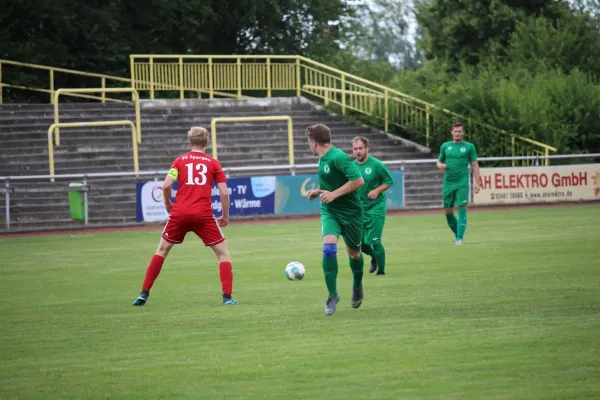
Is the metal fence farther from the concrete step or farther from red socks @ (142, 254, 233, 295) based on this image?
red socks @ (142, 254, 233, 295)

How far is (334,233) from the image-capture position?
34.7 feet

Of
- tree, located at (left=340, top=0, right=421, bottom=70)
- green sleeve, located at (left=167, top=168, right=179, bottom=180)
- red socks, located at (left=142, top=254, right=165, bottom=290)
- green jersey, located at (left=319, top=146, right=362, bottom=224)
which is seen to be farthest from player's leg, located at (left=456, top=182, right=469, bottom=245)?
tree, located at (left=340, top=0, right=421, bottom=70)

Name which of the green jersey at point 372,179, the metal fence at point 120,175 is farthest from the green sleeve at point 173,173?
the metal fence at point 120,175

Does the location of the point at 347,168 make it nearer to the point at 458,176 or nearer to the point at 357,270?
the point at 357,270

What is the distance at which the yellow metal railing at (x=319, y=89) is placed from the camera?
3431 centimetres

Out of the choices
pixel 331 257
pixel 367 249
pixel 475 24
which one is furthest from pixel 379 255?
pixel 475 24

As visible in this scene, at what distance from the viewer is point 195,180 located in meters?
11.4

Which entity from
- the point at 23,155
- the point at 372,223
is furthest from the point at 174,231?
the point at 23,155

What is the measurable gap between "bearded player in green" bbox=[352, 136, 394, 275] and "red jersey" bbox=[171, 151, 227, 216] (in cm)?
324

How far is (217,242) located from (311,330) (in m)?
2.54

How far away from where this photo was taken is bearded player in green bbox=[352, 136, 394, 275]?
46.9 ft

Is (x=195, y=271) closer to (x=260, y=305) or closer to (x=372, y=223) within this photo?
(x=372, y=223)

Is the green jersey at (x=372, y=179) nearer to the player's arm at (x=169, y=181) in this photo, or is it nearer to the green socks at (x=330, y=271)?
the player's arm at (x=169, y=181)

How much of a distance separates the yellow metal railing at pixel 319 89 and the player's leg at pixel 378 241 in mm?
19925
